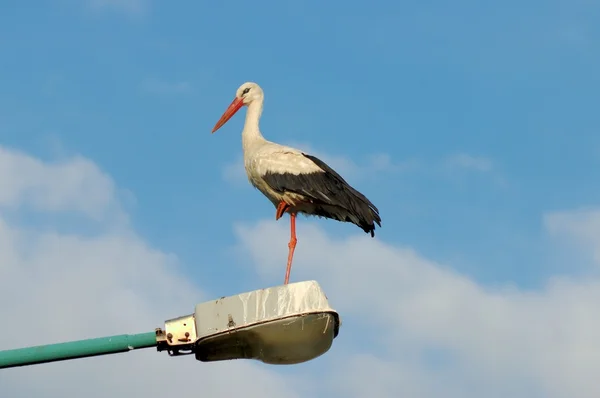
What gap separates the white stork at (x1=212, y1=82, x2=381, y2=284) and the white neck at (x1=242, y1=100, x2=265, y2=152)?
0.05 ft

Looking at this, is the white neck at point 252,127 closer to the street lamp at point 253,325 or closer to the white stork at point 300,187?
the white stork at point 300,187

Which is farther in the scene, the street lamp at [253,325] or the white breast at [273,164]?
the white breast at [273,164]

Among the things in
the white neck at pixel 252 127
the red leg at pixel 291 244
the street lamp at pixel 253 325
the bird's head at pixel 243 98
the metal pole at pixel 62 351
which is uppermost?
the bird's head at pixel 243 98

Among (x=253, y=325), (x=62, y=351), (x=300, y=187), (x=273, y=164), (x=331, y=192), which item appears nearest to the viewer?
(x=62, y=351)

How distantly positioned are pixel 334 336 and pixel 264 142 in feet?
26.0

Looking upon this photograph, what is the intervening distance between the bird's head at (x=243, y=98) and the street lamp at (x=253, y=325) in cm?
875

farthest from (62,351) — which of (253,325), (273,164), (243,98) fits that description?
(243,98)

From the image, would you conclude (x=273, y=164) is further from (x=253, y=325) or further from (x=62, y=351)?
(x=62, y=351)

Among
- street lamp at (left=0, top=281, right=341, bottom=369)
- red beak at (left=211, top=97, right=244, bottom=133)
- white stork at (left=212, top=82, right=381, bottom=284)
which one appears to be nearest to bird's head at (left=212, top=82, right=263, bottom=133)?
red beak at (left=211, top=97, right=244, bottom=133)

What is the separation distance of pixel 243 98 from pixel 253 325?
9.14 meters

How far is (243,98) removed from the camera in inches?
581

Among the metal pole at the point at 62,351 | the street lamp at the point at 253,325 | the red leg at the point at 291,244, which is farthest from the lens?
the red leg at the point at 291,244

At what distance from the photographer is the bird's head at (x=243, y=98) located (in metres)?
14.7

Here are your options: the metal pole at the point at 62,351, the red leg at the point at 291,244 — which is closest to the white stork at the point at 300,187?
the red leg at the point at 291,244
